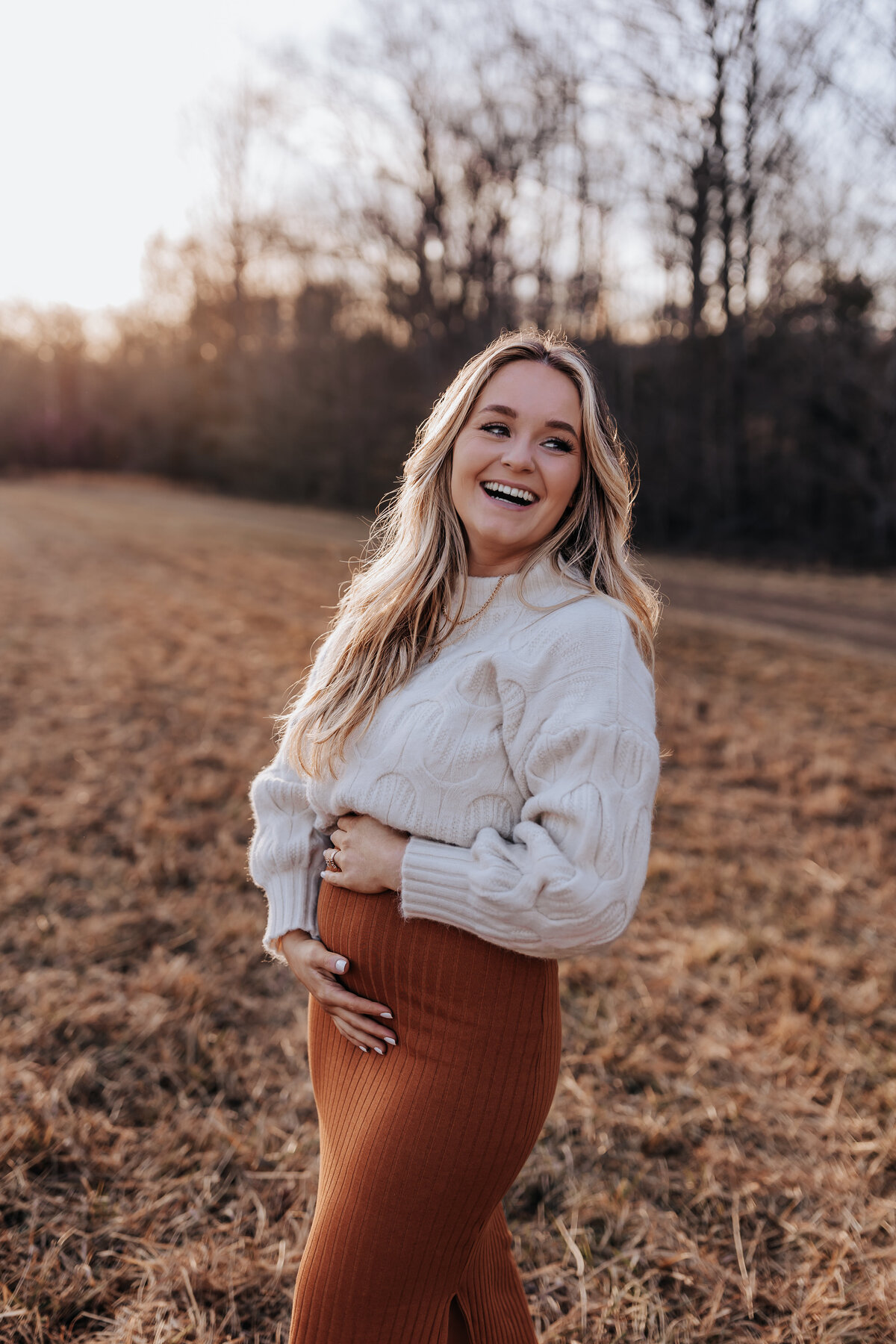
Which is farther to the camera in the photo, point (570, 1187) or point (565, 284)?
point (565, 284)

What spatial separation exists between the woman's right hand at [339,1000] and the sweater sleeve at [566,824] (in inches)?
7.7

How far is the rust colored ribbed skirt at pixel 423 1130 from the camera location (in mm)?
1264

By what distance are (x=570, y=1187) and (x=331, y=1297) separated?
4.03ft

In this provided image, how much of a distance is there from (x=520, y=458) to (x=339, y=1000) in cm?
95

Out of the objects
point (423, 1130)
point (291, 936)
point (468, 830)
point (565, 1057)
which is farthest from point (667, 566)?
point (423, 1130)

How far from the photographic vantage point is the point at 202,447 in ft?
96.4

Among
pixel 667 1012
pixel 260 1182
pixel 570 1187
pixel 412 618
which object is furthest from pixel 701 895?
pixel 412 618

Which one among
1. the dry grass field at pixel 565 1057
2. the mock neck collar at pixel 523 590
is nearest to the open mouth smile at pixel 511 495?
the mock neck collar at pixel 523 590

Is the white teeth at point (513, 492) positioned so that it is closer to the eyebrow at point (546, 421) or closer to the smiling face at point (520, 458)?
the smiling face at point (520, 458)

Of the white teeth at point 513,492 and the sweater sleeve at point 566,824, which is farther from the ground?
the white teeth at point 513,492

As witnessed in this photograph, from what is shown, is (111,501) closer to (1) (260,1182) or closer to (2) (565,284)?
(2) (565,284)

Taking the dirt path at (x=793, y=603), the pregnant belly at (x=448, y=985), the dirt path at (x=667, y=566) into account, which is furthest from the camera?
the dirt path at (x=667, y=566)

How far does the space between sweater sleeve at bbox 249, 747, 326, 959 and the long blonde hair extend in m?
0.08

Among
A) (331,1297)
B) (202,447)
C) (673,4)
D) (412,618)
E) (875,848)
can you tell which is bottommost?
(875,848)
